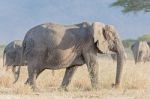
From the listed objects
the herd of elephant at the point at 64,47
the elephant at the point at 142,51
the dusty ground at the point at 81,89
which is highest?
the herd of elephant at the point at 64,47

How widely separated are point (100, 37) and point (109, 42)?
1.33 ft

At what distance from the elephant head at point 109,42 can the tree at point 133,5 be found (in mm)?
24341

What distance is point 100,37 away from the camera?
534 inches

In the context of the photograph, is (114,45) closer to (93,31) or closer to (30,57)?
(93,31)

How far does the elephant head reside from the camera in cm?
1350

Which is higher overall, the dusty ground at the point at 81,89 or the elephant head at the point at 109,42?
the elephant head at the point at 109,42

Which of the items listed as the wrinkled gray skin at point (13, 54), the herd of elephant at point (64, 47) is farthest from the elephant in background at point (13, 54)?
the herd of elephant at point (64, 47)

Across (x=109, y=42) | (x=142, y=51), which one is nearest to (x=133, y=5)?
(x=142, y=51)

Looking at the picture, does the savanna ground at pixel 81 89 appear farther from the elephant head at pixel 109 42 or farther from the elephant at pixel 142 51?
A: the elephant at pixel 142 51

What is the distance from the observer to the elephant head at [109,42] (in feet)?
44.3

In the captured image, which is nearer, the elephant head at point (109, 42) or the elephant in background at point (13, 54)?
the elephant head at point (109, 42)

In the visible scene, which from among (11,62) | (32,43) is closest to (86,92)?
(32,43)

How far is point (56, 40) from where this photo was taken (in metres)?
13.2

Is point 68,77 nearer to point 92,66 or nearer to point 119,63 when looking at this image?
point 92,66
